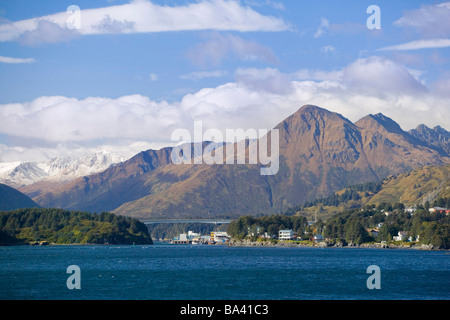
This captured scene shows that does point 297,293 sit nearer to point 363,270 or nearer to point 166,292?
point 166,292

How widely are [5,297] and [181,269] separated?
51.3m

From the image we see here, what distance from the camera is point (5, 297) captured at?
8000cm

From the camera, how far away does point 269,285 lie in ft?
314

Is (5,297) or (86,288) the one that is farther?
(86,288)

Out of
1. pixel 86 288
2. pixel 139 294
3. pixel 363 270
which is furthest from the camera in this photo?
pixel 363 270
